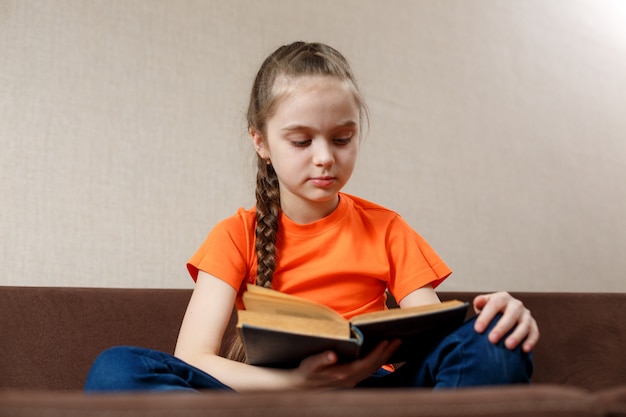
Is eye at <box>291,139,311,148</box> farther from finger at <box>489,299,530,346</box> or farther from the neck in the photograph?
finger at <box>489,299,530,346</box>

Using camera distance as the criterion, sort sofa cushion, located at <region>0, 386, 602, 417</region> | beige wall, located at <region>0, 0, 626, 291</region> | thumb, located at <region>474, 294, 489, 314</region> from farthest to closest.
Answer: beige wall, located at <region>0, 0, 626, 291</region> < thumb, located at <region>474, 294, 489, 314</region> < sofa cushion, located at <region>0, 386, 602, 417</region>

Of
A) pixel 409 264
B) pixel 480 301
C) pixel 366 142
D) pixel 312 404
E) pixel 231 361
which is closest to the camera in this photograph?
pixel 312 404

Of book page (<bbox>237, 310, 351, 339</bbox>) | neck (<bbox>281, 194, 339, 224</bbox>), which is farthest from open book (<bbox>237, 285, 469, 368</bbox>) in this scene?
neck (<bbox>281, 194, 339, 224</bbox>)

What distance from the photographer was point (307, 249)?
1.23 meters

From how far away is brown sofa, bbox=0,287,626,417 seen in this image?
21.1 inches

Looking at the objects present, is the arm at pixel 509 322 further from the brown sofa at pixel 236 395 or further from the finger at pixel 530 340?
the brown sofa at pixel 236 395

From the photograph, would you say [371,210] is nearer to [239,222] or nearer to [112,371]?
[239,222]

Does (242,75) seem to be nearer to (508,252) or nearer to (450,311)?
(508,252)

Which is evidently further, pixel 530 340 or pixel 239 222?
pixel 239 222

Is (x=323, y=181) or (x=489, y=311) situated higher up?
(x=323, y=181)

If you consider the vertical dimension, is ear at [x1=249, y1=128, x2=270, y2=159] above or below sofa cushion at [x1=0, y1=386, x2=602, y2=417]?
above

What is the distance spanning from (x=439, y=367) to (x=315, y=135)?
1.48ft

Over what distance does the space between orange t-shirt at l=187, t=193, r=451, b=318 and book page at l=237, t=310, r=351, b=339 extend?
386 mm

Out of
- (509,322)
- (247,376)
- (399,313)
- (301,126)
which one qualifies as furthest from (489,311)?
(301,126)
